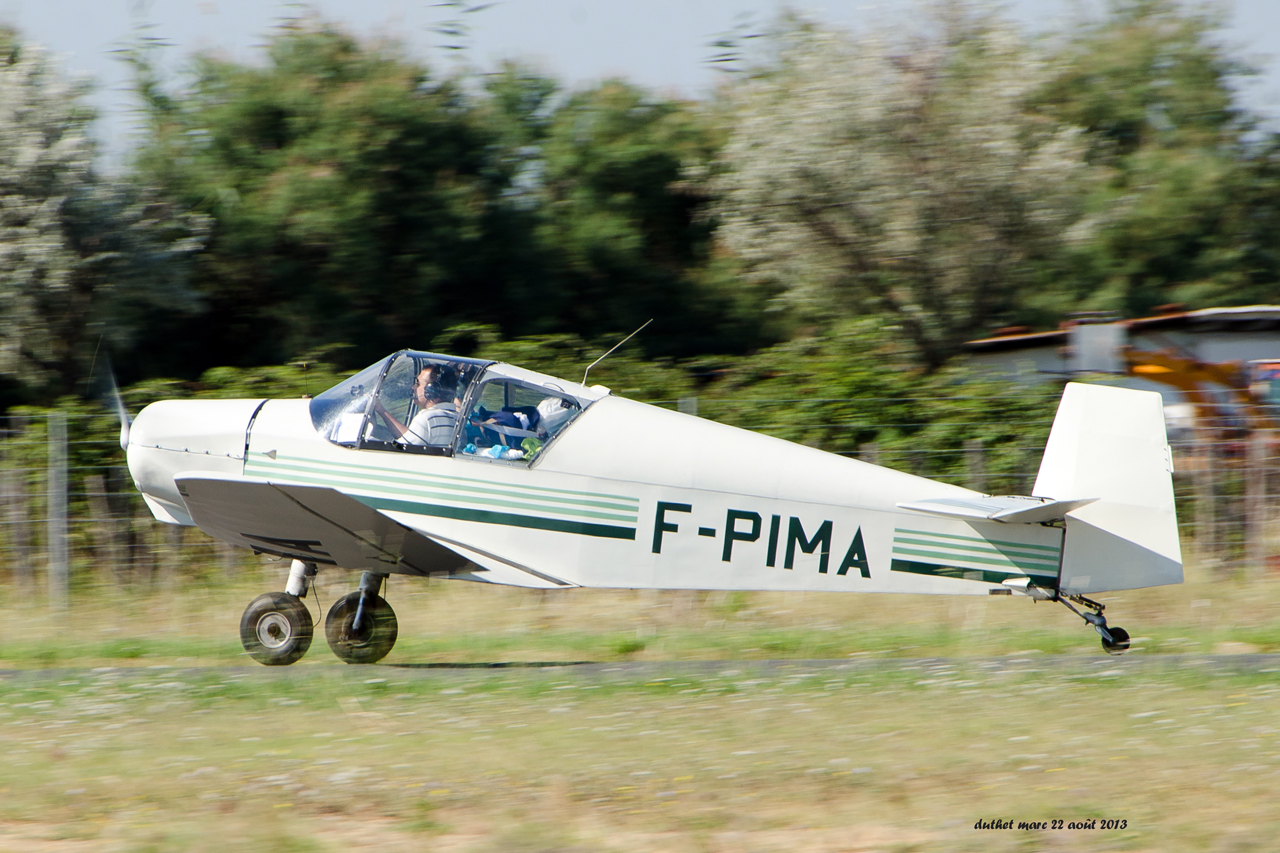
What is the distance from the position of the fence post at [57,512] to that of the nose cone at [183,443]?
3005 millimetres

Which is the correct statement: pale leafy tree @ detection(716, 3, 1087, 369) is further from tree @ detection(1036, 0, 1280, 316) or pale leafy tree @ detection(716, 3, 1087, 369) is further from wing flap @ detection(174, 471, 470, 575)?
wing flap @ detection(174, 471, 470, 575)

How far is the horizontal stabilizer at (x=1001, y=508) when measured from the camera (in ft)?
22.0

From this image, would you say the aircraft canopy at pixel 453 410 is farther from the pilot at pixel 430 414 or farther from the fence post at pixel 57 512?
the fence post at pixel 57 512

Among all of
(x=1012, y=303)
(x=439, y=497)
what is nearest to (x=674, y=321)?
(x=1012, y=303)

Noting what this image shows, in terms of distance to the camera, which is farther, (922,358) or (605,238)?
(605,238)

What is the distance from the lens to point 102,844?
173 inches

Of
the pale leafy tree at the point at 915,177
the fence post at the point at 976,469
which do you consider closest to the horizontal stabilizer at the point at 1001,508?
the fence post at the point at 976,469

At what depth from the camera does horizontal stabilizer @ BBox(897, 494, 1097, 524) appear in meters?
6.69

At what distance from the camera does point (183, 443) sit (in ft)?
25.7

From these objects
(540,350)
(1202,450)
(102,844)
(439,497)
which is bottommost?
(102,844)

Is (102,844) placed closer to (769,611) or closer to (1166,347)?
(769,611)

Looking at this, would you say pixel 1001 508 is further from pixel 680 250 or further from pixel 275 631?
pixel 680 250

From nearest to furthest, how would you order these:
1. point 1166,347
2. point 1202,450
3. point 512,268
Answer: point 1202,450
point 1166,347
point 512,268

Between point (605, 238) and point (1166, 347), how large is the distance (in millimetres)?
9529
